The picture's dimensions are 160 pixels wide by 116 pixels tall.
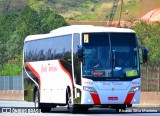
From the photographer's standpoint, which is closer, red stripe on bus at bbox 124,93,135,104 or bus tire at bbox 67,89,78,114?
red stripe on bus at bbox 124,93,135,104

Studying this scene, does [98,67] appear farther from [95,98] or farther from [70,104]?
[70,104]

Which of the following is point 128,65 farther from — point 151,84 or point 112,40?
point 151,84

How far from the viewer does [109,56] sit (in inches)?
1533

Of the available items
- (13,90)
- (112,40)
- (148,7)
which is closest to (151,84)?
(112,40)

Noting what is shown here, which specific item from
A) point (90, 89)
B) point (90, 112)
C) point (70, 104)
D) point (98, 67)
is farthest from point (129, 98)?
point (90, 112)

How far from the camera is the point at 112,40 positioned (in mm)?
39500

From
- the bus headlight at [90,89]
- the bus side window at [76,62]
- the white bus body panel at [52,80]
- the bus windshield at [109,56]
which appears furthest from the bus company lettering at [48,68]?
the bus headlight at [90,89]

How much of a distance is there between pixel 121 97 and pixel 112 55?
1798 mm

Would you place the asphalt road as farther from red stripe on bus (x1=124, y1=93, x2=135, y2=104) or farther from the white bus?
red stripe on bus (x1=124, y1=93, x2=135, y2=104)

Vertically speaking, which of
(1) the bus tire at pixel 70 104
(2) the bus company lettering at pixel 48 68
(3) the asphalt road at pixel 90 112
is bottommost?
(3) the asphalt road at pixel 90 112

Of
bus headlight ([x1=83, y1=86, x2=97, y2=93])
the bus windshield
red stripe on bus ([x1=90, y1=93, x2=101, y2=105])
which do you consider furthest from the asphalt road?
the bus windshield

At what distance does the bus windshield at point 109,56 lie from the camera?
3878cm

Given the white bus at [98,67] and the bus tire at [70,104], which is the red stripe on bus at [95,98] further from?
the bus tire at [70,104]

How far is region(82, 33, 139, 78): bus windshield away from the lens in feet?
127
